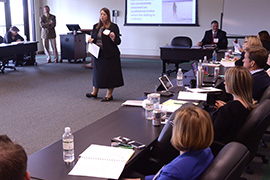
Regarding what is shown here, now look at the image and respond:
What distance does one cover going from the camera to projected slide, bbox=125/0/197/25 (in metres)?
10.8

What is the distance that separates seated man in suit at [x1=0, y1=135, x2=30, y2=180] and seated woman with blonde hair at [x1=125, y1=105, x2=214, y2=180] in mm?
745

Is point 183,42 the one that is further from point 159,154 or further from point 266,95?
point 159,154

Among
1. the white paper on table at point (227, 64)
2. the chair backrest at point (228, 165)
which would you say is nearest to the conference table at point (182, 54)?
the white paper on table at point (227, 64)

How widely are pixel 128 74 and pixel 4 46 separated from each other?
3325 mm

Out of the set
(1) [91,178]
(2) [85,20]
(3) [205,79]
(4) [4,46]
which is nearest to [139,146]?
(1) [91,178]

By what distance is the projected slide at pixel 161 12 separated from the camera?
10.8m

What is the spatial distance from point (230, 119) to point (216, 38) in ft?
21.9

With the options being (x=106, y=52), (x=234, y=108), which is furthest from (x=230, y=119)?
(x=106, y=52)

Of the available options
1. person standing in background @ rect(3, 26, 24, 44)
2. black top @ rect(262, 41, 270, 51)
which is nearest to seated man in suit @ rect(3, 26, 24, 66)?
person standing in background @ rect(3, 26, 24, 44)

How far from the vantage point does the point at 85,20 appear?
12.3 metres

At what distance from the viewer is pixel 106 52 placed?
545 cm

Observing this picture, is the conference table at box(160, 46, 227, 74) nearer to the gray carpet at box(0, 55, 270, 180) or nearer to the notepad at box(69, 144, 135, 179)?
the gray carpet at box(0, 55, 270, 180)

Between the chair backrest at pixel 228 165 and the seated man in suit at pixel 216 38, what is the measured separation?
710 cm

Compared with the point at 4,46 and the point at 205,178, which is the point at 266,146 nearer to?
the point at 205,178
